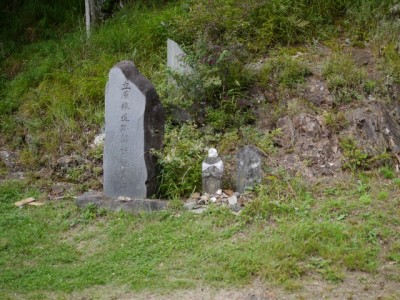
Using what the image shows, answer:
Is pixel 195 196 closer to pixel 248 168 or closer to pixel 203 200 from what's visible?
pixel 203 200

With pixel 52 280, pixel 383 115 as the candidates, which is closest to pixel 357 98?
pixel 383 115

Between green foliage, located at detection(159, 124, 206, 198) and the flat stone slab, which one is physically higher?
green foliage, located at detection(159, 124, 206, 198)

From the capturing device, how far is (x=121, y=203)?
274 inches

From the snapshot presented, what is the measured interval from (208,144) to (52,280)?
3388 mm

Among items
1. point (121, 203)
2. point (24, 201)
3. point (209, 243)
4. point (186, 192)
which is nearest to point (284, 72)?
point (186, 192)

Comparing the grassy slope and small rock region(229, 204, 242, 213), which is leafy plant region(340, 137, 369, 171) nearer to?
the grassy slope

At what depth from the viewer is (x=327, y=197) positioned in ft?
22.2

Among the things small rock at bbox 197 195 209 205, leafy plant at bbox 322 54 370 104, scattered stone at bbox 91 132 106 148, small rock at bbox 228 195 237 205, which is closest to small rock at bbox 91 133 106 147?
scattered stone at bbox 91 132 106 148

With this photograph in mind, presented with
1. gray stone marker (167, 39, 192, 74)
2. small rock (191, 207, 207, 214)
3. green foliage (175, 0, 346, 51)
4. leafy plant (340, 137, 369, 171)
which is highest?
green foliage (175, 0, 346, 51)

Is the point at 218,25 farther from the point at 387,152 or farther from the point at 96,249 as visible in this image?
the point at 96,249

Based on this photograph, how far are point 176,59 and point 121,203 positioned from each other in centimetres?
318

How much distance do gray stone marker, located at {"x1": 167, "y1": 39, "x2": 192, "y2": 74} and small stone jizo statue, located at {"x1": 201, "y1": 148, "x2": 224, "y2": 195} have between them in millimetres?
2356

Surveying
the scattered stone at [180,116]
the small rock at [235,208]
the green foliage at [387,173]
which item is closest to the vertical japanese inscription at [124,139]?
the small rock at [235,208]

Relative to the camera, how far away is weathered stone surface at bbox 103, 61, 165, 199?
7023 mm
